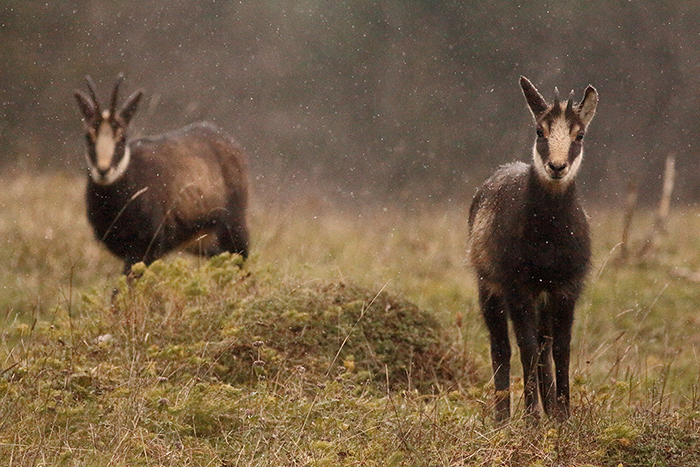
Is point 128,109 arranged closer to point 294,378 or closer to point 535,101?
point 294,378

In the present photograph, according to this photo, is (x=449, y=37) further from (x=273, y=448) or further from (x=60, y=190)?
(x=273, y=448)

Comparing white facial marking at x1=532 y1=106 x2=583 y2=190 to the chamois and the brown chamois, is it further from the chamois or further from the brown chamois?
the brown chamois

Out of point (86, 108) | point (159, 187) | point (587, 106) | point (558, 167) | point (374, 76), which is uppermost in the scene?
point (374, 76)

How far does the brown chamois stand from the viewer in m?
8.14

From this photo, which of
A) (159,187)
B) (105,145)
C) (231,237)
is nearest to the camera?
(105,145)

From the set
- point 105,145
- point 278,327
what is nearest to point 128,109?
point 105,145

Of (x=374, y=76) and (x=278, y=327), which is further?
(x=374, y=76)

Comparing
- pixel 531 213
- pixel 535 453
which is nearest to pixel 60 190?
pixel 531 213

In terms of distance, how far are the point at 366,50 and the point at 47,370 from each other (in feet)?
56.2

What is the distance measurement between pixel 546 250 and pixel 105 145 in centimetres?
447

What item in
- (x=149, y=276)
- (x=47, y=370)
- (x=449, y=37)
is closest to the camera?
(x=47, y=370)

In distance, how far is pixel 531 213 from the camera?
5.12m

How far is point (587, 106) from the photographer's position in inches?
203

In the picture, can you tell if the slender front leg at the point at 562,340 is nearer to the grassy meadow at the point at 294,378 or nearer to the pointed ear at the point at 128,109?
the grassy meadow at the point at 294,378
